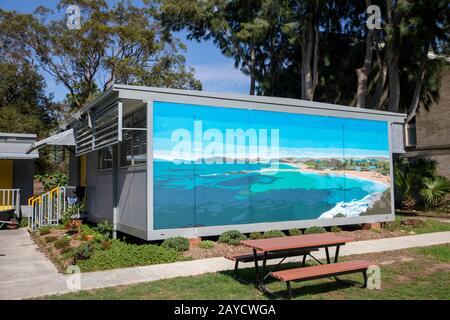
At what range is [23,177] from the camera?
57.7ft

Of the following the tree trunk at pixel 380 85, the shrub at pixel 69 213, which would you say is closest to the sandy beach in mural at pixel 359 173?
the shrub at pixel 69 213

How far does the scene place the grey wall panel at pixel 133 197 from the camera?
9602 mm

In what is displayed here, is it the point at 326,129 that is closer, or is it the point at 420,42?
the point at 326,129

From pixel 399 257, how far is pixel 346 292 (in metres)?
3.18

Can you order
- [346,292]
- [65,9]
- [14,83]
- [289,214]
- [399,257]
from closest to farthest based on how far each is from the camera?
[346,292] → [399,257] → [289,214] → [65,9] → [14,83]

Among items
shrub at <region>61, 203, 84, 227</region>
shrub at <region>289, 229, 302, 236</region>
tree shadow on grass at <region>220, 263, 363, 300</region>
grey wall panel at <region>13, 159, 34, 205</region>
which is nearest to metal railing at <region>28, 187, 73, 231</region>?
shrub at <region>61, 203, 84, 227</region>

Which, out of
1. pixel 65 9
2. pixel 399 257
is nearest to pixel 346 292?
pixel 399 257

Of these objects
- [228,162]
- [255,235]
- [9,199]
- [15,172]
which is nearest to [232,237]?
[255,235]

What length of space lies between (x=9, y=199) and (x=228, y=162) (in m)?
10.5

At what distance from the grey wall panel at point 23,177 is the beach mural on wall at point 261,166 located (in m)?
10.3

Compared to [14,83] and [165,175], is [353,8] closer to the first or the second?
[165,175]

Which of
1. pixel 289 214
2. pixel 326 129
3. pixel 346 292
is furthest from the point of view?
pixel 326 129

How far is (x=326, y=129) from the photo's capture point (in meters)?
12.1

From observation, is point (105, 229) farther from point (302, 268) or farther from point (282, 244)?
point (302, 268)
